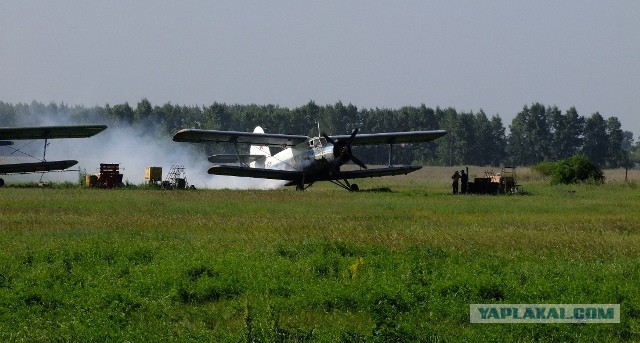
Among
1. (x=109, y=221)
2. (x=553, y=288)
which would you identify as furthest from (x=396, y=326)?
(x=109, y=221)

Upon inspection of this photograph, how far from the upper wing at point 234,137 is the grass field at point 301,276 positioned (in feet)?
60.2

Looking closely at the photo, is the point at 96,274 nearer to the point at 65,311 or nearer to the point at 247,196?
the point at 65,311

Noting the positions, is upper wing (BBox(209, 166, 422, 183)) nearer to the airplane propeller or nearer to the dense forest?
the airplane propeller

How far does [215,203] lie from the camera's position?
100.0 feet

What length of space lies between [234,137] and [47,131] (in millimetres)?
8719

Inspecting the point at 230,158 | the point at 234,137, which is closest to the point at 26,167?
the point at 234,137

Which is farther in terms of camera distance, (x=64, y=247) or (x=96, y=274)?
(x=64, y=247)

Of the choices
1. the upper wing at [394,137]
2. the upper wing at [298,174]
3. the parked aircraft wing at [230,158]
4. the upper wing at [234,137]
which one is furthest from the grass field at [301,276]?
the parked aircraft wing at [230,158]

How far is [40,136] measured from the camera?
4612 centimetres

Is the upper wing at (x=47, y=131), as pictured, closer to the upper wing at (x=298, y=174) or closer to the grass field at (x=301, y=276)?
the upper wing at (x=298, y=174)

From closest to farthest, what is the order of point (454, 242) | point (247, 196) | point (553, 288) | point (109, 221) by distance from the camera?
1. point (553, 288)
2. point (454, 242)
3. point (109, 221)
4. point (247, 196)

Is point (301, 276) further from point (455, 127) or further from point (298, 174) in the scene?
point (455, 127)

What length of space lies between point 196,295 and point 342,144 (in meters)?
31.3

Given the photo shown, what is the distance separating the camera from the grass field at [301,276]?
10.6 metres
